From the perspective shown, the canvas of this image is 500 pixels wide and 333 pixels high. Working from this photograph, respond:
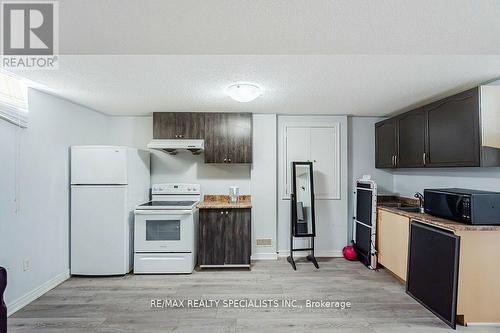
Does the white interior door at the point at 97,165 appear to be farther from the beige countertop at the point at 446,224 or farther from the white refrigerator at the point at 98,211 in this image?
the beige countertop at the point at 446,224

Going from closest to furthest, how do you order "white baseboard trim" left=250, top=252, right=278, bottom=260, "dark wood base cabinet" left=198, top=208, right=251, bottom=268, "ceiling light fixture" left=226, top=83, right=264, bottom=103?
"ceiling light fixture" left=226, top=83, right=264, bottom=103
"dark wood base cabinet" left=198, top=208, right=251, bottom=268
"white baseboard trim" left=250, top=252, right=278, bottom=260

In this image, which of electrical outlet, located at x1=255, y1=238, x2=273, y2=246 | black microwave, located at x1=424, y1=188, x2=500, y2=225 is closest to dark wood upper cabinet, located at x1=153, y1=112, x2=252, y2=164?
electrical outlet, located at x1=255, y1=238, x2=273, y2=246

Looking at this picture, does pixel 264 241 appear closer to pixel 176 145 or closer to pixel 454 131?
pixel 176 145

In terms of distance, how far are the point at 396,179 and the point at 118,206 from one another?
422 centimetres

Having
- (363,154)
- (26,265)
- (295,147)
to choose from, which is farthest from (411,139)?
(26,265)

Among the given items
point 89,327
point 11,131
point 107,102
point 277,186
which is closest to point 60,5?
point 11,131

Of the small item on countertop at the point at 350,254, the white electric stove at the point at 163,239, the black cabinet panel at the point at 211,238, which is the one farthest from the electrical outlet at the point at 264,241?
the small item on countertop at the point at 350,254

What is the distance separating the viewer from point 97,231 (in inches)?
122

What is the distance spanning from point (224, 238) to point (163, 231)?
821mm

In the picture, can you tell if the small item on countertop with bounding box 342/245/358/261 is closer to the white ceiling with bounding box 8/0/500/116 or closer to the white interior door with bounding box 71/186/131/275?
the white ceiling with bounding box 8/0/500/116

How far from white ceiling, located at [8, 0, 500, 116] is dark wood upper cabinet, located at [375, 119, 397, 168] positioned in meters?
0.73

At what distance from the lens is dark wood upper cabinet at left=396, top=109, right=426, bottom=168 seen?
3.02 meters

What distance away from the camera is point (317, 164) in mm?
3906

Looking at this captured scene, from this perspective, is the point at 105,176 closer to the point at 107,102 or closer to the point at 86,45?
the point at 107,102
